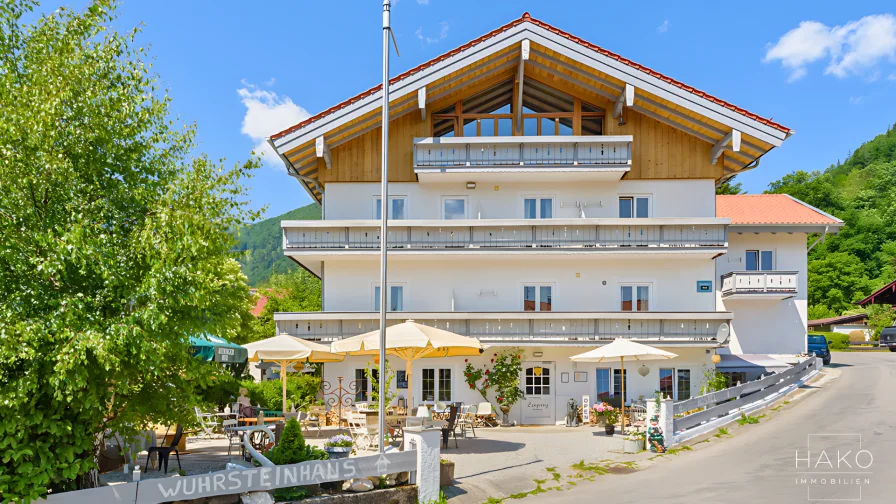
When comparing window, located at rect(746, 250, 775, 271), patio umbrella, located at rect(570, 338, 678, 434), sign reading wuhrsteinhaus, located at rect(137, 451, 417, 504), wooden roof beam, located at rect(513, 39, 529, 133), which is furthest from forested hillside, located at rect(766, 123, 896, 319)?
sign reading wuhrsteinhaus, located at rect(137, 451, 417, 504)

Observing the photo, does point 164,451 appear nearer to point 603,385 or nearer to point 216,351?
point 216,351

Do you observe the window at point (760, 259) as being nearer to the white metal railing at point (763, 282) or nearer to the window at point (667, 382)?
the white metal railing at point (763, 282)

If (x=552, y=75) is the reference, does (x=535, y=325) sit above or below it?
below

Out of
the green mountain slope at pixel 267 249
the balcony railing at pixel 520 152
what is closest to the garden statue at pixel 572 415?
the balcony railing at pixel 520 152

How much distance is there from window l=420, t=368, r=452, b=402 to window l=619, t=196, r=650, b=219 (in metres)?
8.67

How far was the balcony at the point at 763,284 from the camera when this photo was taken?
92.3 feet

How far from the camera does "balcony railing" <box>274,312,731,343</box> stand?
24.4 metres

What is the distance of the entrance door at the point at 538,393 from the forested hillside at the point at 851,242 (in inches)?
2208

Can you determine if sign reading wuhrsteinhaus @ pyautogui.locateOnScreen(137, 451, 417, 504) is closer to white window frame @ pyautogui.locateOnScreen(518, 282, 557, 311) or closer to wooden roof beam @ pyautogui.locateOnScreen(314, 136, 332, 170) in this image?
white window frame @ pyautogui.locateOnScreen(518, 282, 557, 311)

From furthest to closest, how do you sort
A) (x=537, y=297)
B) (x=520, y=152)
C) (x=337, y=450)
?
1. (x=537, y=297)
2. (x=520, y=152)
3. (x=337, y=450)

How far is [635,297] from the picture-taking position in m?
26.2

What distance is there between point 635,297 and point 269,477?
17494 millimetres

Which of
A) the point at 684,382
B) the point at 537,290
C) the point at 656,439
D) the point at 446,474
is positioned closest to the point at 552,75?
the point at 537,290

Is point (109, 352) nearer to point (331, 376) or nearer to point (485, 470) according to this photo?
point (485, 470)
